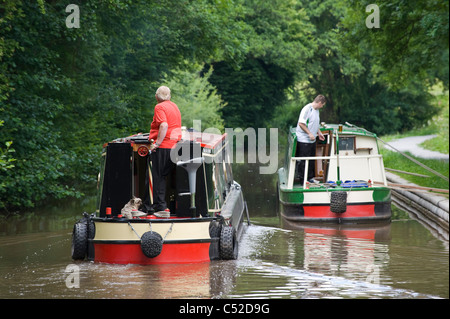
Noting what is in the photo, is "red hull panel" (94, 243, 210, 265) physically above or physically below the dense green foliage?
below

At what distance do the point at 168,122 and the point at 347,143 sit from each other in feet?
23.4

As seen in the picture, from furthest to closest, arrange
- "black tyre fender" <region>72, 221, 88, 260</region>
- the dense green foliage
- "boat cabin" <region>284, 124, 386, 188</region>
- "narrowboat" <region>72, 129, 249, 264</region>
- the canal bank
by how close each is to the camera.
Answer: "boat cabin" <region>284, 124, 386, 188</region> < the dense green foliage < the canal bank < "black tyre fender" <region>72, 221, 88, 260</region> < "narrowboat" <region>72, 129, 249, 264</region>

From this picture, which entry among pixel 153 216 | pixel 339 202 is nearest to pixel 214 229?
pixel 153 216

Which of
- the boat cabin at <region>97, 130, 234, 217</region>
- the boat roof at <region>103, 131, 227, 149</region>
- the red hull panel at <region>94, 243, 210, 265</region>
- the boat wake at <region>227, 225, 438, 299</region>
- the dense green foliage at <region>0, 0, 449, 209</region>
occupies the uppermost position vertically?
the dense green foliage at <region>0, 0, 449, 209</region>

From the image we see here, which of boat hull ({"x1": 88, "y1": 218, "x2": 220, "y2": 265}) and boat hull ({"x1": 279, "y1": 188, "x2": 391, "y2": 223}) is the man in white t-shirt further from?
boat hull ({"x1": 88, "y1": 218, "x2": 220, "y2": 265})

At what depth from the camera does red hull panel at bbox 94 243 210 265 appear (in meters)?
10.2

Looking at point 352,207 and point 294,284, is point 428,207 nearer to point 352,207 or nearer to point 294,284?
point 352,207

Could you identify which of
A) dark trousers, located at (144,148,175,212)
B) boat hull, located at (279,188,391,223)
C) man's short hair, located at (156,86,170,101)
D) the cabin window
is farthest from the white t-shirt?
dark trousers, located at (144,148,175,212)

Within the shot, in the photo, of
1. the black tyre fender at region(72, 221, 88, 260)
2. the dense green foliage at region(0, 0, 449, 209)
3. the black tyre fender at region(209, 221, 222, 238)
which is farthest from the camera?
the dense green foliage at region(0, 0, 449, 209)

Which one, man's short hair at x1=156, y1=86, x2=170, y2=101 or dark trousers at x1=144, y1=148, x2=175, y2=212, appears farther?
man's short hair at x1=156, y1=86, x2=170, y2=101

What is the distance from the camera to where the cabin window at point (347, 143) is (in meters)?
16.9

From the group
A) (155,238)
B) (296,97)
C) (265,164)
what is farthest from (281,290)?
(296,97)

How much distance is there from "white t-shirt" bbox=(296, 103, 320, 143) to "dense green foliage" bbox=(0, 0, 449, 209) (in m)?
2.77
